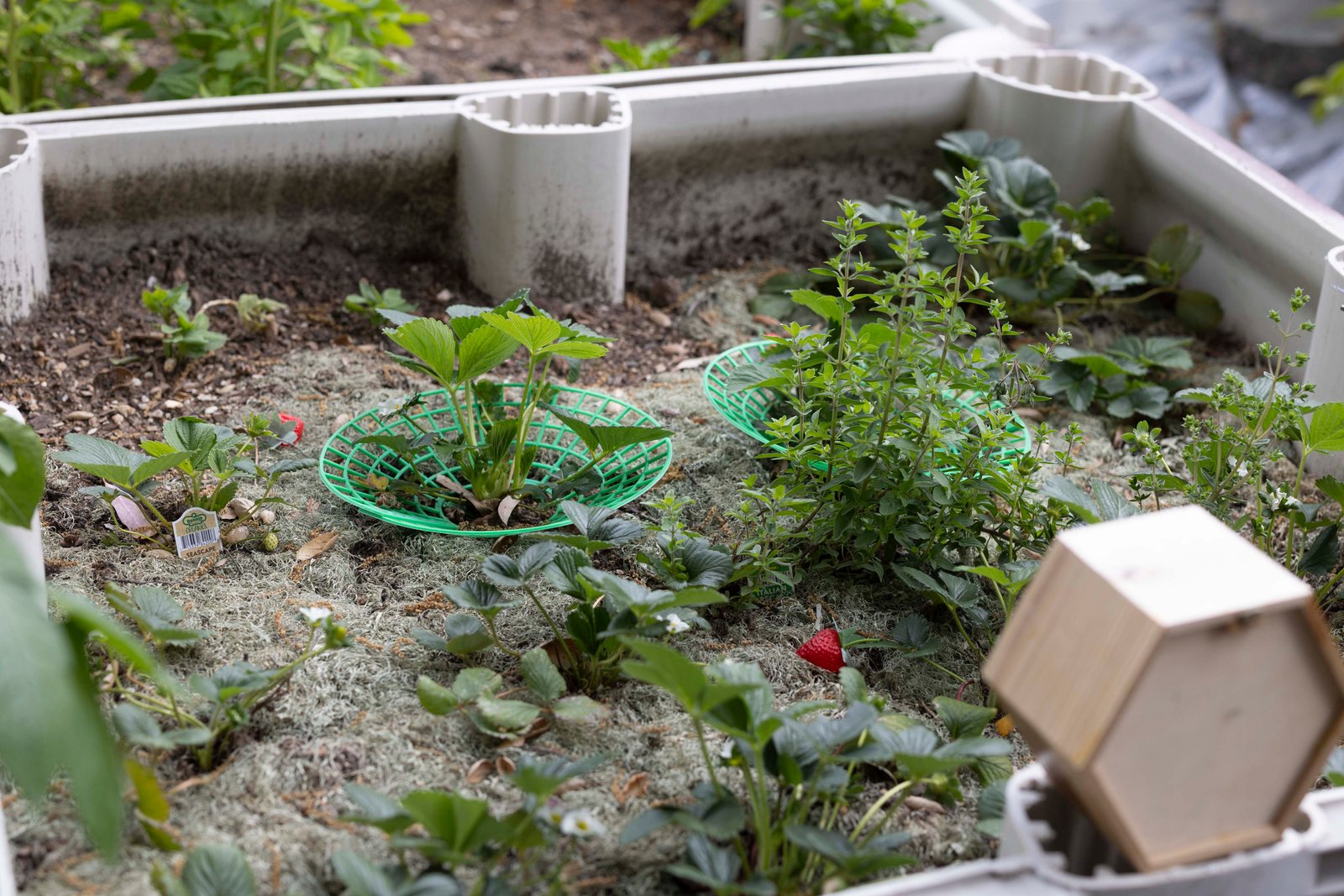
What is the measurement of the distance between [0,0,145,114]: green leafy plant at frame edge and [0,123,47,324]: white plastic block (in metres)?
0.58

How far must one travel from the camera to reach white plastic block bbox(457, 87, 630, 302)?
2.69 m

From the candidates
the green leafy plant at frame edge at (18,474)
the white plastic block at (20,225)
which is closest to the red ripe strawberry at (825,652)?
the green leafy plant at frame edge at (18,474)

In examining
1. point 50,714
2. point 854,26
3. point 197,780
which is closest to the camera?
point 50,714

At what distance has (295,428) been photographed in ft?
7.58

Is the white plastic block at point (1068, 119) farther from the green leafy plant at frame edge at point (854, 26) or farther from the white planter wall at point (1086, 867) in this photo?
the white planter wall at point (1086, 867)

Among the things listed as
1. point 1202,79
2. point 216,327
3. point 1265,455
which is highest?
point 1202,79

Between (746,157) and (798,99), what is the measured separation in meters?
0.18

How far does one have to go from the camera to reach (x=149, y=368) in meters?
2.53

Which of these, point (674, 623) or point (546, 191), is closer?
point (674, 623)

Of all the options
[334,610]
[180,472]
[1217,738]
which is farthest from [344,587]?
[1217,738]

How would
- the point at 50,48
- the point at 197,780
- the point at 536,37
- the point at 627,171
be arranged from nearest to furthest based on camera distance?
the point at 197,780 < the point at 627,171 < the point at 50,48 < the point at 536,37

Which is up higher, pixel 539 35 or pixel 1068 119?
pixel 1068 119

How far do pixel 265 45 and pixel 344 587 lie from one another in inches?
65.2

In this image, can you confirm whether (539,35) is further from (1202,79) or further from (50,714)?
(50,714)
